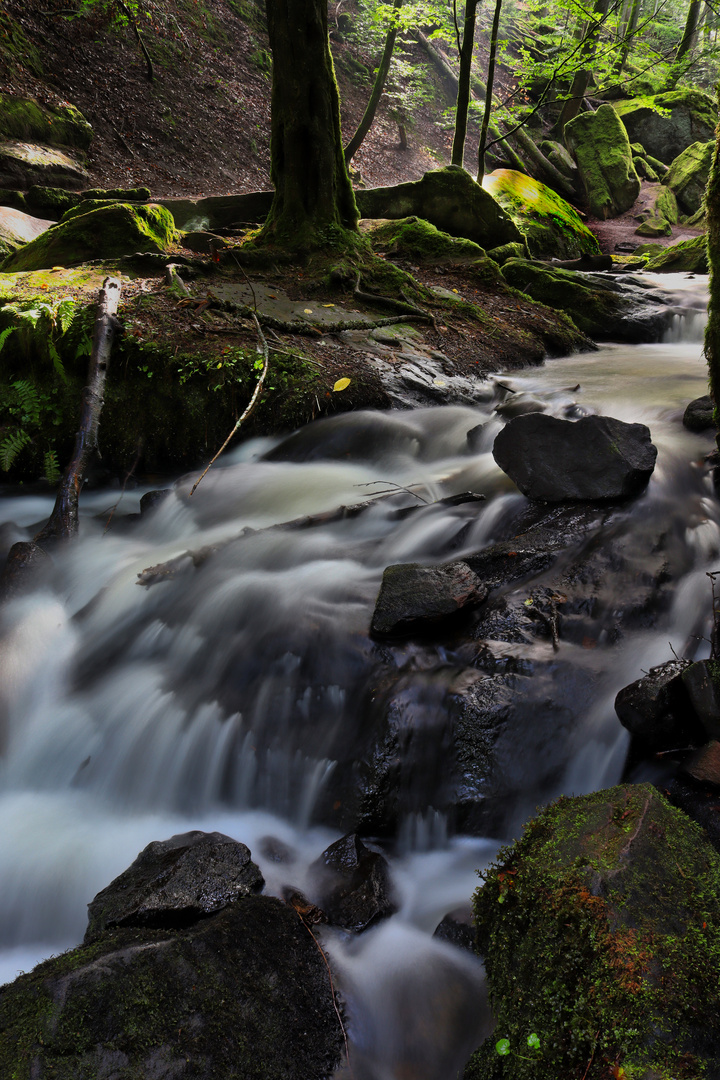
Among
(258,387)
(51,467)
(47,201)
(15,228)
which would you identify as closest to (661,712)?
A: (258,387)

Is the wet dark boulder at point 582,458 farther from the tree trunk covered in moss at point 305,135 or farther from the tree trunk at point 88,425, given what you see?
the tree trunk covered in moss at point 305,135

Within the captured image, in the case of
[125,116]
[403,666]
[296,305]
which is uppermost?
[125,116]

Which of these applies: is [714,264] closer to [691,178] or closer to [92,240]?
[92,240]

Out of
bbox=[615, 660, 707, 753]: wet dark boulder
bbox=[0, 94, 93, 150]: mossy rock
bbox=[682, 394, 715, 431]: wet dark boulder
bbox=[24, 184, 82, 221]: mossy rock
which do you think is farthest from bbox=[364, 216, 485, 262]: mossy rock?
bbox=[615, 660, 707, 753]: wet dark boulder

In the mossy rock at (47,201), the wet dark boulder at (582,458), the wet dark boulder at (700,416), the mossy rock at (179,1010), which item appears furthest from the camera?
the mossy rock at (47,201)

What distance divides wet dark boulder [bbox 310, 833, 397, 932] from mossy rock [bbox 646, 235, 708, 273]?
1317 centimetres

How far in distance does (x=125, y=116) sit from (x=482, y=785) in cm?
1882

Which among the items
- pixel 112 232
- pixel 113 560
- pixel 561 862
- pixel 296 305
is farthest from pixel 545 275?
pixel 561 862

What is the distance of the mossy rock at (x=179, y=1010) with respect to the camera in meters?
1.62

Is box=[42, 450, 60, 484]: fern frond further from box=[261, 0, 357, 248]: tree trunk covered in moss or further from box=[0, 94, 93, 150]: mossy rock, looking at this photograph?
box=[0, 94, 93, 150]: mossy rock

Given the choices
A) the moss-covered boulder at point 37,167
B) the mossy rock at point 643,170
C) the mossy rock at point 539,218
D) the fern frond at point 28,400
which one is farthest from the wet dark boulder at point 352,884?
the mossy rock at point 643,170

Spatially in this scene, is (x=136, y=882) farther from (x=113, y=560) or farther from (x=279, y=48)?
(x=279, y=48)

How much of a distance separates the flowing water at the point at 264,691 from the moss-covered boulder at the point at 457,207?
6595mm

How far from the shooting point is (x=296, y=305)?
24.3ft
